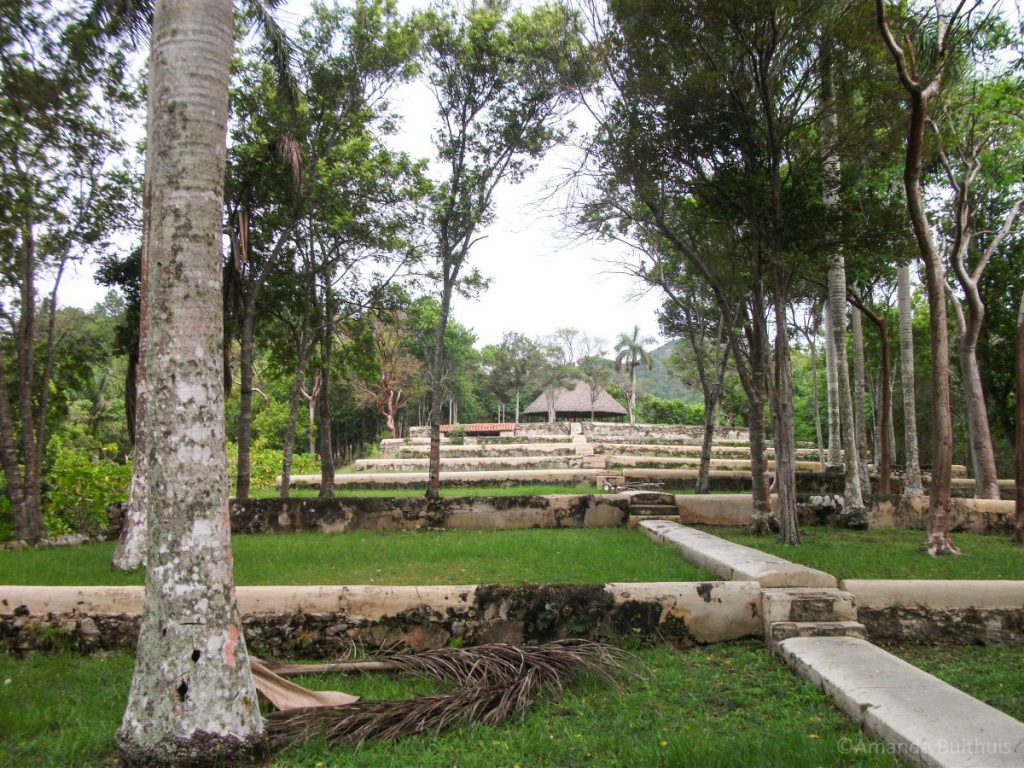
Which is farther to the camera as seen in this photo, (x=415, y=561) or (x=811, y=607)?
(x=415, y=561)

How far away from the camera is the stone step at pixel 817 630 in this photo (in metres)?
4.78

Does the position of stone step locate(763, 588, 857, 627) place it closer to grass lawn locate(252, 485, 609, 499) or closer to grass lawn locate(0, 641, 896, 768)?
grass lawn locate(0, 641, 896, 768)

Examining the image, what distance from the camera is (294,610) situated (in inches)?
192

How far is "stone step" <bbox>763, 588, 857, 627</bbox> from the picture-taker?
493 cm

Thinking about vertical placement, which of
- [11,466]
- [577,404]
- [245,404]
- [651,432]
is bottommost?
[11,466]

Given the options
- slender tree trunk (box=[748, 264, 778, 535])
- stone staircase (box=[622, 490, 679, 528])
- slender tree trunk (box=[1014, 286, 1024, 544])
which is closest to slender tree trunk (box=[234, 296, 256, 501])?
stone staircase (box=[622, 490, 679, 528])

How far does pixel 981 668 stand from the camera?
445 centimetres

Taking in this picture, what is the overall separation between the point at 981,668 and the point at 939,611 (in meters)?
0.81

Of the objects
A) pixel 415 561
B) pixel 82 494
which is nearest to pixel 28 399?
pixel 82 494

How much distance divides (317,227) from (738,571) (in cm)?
976

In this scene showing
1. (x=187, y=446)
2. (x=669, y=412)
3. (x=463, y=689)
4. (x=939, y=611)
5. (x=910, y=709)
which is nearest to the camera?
(x=187, y=446)

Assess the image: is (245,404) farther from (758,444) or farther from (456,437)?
(456,437)

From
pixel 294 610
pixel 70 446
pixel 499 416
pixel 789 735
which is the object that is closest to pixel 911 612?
pixel 789 735

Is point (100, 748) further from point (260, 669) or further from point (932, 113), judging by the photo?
point (932, 113)
